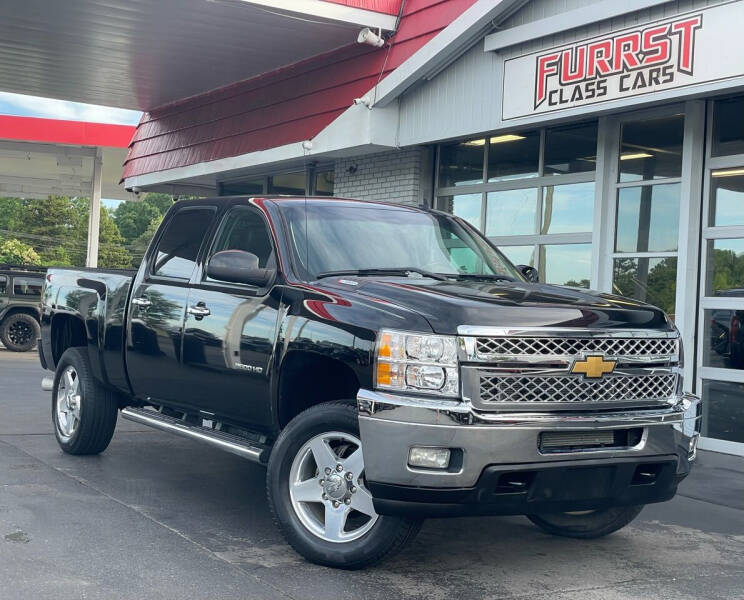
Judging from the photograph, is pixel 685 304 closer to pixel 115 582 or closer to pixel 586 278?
pixel 586 278

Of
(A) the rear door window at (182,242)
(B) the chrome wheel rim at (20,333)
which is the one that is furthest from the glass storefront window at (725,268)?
(B) the chrome wheel rim at (20,333)

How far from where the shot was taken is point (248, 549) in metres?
5.36

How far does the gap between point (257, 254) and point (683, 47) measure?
4.57m

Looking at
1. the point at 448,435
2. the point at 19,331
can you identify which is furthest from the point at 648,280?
the point at 19,331

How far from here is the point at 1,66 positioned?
1566 cm

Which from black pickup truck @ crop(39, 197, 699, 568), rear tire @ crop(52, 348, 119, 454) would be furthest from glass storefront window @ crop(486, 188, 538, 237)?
rear tire @ crop(52, 348, 119, 454)

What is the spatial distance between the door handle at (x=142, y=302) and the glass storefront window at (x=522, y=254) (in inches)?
219

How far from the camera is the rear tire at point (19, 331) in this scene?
19.5 meters

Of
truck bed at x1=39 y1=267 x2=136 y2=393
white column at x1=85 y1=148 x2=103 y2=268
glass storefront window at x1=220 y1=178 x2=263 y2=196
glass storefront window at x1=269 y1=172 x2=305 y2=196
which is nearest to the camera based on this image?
truck bed at x1=39 y1=267 x2=136 y2=393

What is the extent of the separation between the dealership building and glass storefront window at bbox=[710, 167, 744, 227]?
14 mm

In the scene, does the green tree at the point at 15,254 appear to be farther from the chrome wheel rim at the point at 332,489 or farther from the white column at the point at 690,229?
the chrome wheel rim at the point at 332,489

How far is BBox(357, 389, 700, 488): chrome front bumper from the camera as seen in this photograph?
4.54 meters

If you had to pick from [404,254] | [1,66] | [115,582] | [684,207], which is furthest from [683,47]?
[1,66]

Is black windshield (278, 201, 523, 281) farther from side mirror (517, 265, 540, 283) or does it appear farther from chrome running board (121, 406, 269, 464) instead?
chrome running board (121, 406, 269, 464)
